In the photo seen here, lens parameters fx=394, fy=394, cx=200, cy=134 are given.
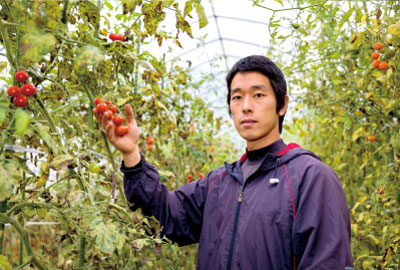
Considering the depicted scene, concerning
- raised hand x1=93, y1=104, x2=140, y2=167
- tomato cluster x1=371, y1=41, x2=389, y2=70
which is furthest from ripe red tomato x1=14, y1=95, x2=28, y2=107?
tomato cluster x1=371, y1=41, x2=389, y2=70

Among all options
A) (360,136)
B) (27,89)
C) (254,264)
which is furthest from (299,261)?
(360,136)

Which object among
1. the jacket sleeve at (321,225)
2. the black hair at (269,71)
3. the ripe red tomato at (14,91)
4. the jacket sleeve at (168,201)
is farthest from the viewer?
the black hair at (269,71)

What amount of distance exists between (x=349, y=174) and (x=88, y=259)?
78.9 inches

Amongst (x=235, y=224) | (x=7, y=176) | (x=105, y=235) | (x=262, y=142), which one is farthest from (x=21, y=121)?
(x=262, y=142)

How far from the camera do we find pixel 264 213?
4.62 ft

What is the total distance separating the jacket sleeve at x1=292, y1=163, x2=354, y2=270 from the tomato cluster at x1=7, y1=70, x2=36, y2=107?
0.91 meters

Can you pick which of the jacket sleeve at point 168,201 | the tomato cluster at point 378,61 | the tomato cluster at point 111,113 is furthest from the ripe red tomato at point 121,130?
the tomato cluster at point 378,61

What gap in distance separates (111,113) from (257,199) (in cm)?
62

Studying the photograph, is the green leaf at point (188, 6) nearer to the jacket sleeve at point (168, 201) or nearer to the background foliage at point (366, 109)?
the background foliage at point (366, 109)

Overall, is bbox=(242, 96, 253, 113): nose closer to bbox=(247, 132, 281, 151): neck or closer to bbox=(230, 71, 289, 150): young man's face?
bbox=(230, 71, 289, 150): young man's face

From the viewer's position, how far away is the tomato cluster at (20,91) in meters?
0.97

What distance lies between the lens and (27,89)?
0.98 meters

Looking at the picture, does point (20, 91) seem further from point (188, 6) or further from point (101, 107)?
point (188, 6)

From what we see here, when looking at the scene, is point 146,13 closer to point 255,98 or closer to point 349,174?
point 255,98
